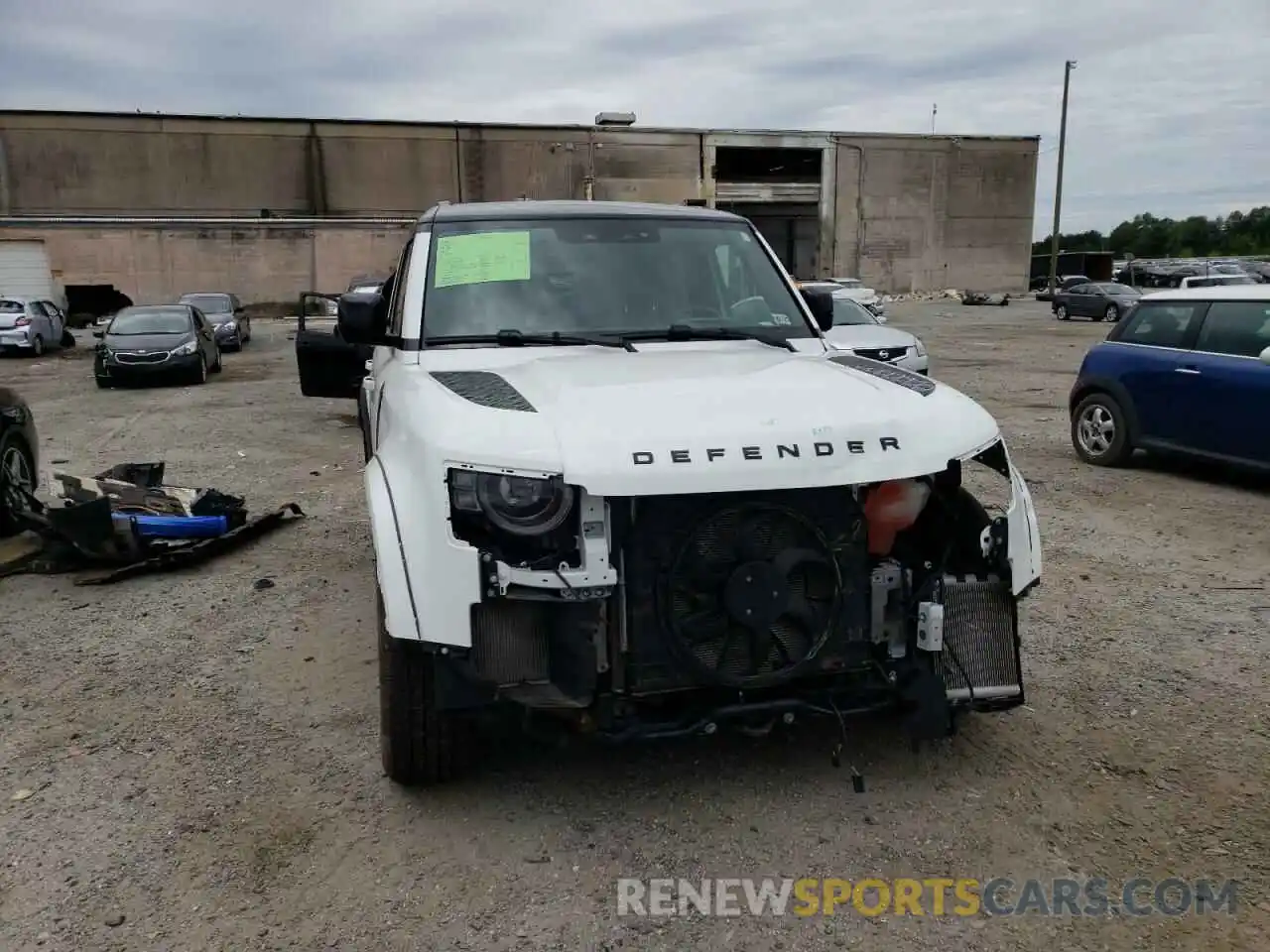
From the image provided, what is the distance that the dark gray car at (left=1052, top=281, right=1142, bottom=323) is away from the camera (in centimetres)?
3503

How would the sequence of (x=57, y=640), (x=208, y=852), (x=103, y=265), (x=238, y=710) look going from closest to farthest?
(x=208, y=852), (x=238, y=710), (x=57, y=640), (x=103, y=265)

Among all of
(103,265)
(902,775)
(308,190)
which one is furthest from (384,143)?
(902,775)

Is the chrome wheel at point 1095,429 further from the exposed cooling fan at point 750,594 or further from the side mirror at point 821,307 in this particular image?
the exposed cooling fan at point 750,594

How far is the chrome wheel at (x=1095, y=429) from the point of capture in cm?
916

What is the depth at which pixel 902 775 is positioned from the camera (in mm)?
3588

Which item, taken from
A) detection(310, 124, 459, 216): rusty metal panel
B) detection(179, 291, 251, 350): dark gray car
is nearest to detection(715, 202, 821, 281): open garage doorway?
detection(310, 124, 459, 216): rusty metal panel

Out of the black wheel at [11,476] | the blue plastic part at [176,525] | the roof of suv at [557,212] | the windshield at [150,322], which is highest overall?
the roof of suv at [557,212]

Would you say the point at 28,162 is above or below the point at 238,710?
above

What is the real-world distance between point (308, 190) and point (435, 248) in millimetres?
43168

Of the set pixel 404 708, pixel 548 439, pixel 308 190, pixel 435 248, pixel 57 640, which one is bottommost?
pixel 57 640

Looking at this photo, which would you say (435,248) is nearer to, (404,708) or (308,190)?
(404,708)

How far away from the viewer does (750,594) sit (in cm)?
303

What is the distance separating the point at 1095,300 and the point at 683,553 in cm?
3651

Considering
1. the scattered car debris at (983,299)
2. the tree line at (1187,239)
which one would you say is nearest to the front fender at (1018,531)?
the scattered car debris at (983,299)
